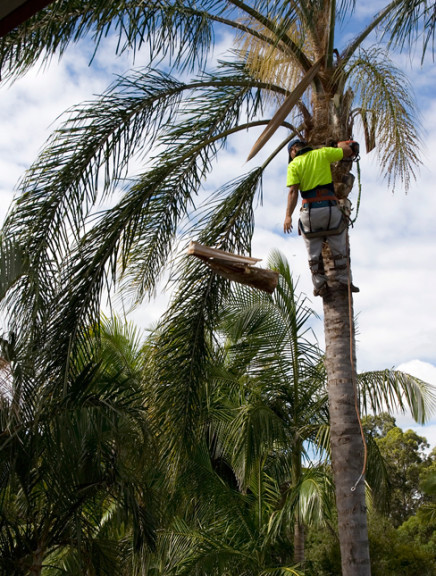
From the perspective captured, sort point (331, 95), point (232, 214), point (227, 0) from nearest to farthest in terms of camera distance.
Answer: point (227, 0) → point (331, 95) → point (232, 214)

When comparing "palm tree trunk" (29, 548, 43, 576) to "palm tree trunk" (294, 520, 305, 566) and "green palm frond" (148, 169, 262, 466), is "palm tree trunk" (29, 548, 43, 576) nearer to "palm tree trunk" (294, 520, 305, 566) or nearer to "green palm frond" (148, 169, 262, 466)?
"green palm frond" (148, 169, 262, 466)

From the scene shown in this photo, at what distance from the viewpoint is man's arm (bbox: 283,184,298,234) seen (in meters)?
6.88

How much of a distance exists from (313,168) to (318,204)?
13.2 inches

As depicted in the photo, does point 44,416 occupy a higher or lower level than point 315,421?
lower

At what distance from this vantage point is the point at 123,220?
7.62 meters

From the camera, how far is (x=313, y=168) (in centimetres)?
682

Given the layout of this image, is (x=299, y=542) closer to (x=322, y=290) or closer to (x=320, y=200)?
(x=322, y=290)

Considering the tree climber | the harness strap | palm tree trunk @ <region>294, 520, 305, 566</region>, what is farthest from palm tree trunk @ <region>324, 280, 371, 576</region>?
palm tree trunk @ <region>294, 520, 305, 566</region>

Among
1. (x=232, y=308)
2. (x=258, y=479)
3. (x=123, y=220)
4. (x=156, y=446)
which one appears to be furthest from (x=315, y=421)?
(x=123, y=220)

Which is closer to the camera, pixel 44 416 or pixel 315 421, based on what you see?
pixel 44 416

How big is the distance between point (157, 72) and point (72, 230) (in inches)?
75.3

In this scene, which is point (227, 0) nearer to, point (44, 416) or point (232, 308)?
point (44, 416)

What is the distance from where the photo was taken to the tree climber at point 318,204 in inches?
269

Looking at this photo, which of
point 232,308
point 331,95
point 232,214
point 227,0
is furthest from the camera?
point 232,308
